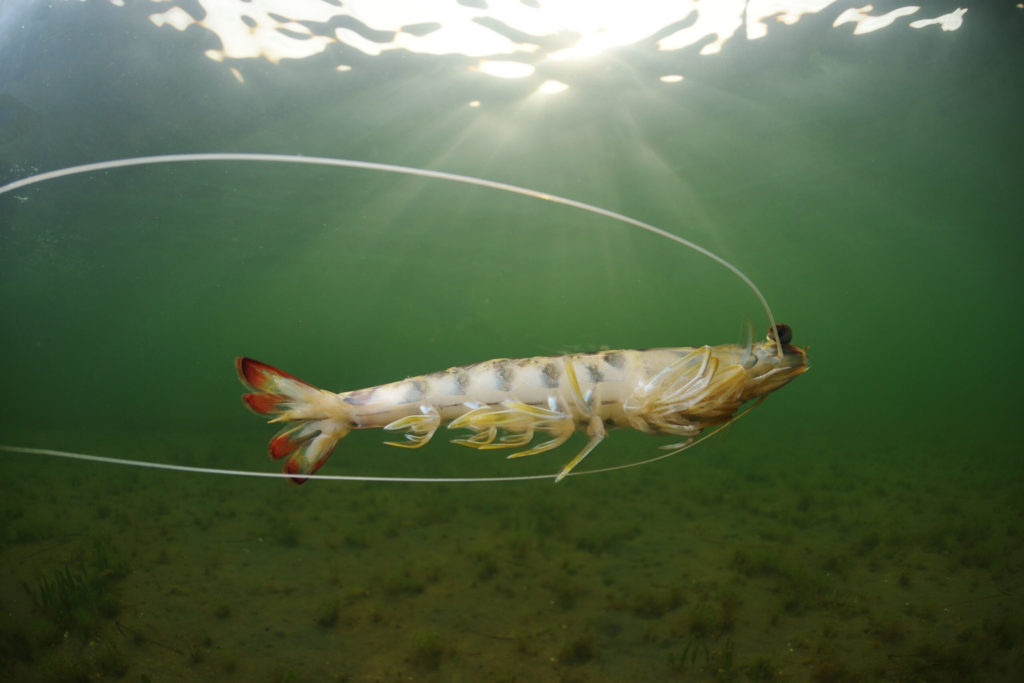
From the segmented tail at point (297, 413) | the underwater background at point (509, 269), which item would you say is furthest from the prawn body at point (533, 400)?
the underwater background at point (509, 269)

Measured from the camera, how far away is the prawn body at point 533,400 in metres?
2.28

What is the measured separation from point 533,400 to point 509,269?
18.7 metres

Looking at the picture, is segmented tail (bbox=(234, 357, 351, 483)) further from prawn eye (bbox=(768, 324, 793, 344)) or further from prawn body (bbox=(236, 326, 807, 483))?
prawn eye (bbox=(768, 324, 793, 344))

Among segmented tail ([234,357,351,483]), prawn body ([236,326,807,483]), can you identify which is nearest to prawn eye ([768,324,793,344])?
prawn body ([236,326,807,483])

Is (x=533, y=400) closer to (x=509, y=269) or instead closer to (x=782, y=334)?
Answer: (x=782, y=334)

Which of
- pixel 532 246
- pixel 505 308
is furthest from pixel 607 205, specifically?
pixel 505 308

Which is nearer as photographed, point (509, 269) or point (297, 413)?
point (297, 413)

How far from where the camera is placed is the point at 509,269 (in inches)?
815

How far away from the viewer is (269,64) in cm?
988

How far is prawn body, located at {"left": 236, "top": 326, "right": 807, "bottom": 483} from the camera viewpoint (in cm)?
228

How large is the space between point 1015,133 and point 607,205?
37.7 feet

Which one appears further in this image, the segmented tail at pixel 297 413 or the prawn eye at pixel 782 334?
the prawn eye at pixel 782 334

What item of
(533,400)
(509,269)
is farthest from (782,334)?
(509,269)

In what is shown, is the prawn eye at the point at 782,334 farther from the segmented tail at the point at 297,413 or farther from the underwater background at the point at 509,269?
the segmented tail at the point at 297,413
